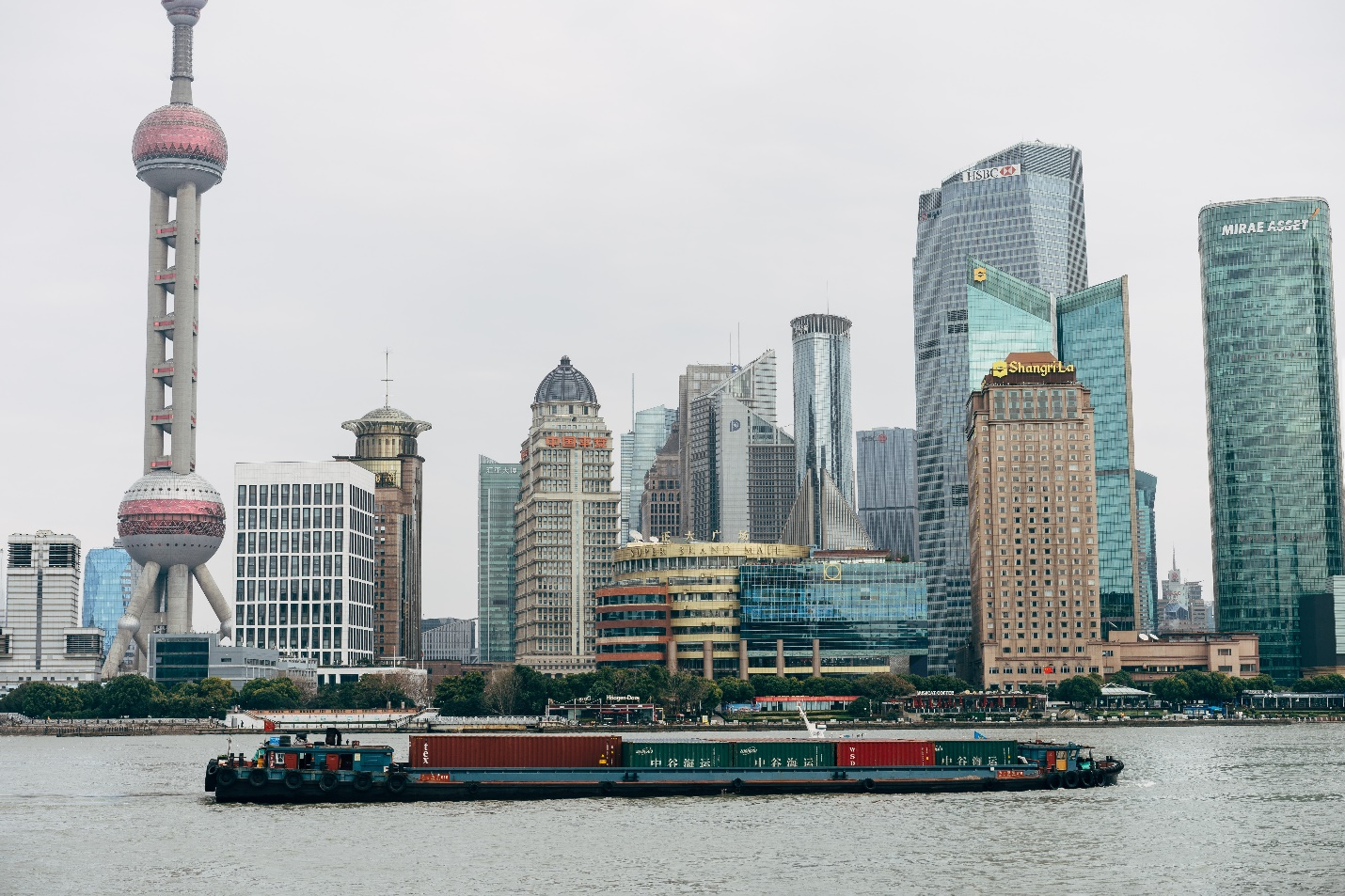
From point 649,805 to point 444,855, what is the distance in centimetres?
3051

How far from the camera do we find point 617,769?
144625 mm

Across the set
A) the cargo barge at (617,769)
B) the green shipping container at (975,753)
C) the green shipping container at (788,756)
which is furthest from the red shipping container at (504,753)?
the green shipping container at (975,753)

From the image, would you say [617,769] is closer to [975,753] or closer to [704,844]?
[704,844]

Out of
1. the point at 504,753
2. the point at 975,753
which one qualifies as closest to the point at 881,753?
the point at 975,753

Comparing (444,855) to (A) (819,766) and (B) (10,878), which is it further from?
(A) (819,766)

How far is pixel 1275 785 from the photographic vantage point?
15700cm

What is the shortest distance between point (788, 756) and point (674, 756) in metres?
10.0

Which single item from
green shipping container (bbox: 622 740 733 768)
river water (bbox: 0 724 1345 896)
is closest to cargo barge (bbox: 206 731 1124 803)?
green shipping container (bbox: 622 740 733 768)

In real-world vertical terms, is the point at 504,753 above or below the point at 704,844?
above

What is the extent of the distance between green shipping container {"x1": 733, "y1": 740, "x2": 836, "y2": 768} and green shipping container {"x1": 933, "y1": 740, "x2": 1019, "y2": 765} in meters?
9.87

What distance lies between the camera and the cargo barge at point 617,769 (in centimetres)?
14300

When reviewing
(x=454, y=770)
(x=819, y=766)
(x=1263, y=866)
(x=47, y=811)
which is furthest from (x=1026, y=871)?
(x=47, y=811)

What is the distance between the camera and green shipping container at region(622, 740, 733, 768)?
147750 millimetres

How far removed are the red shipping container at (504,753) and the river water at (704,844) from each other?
5243mm
